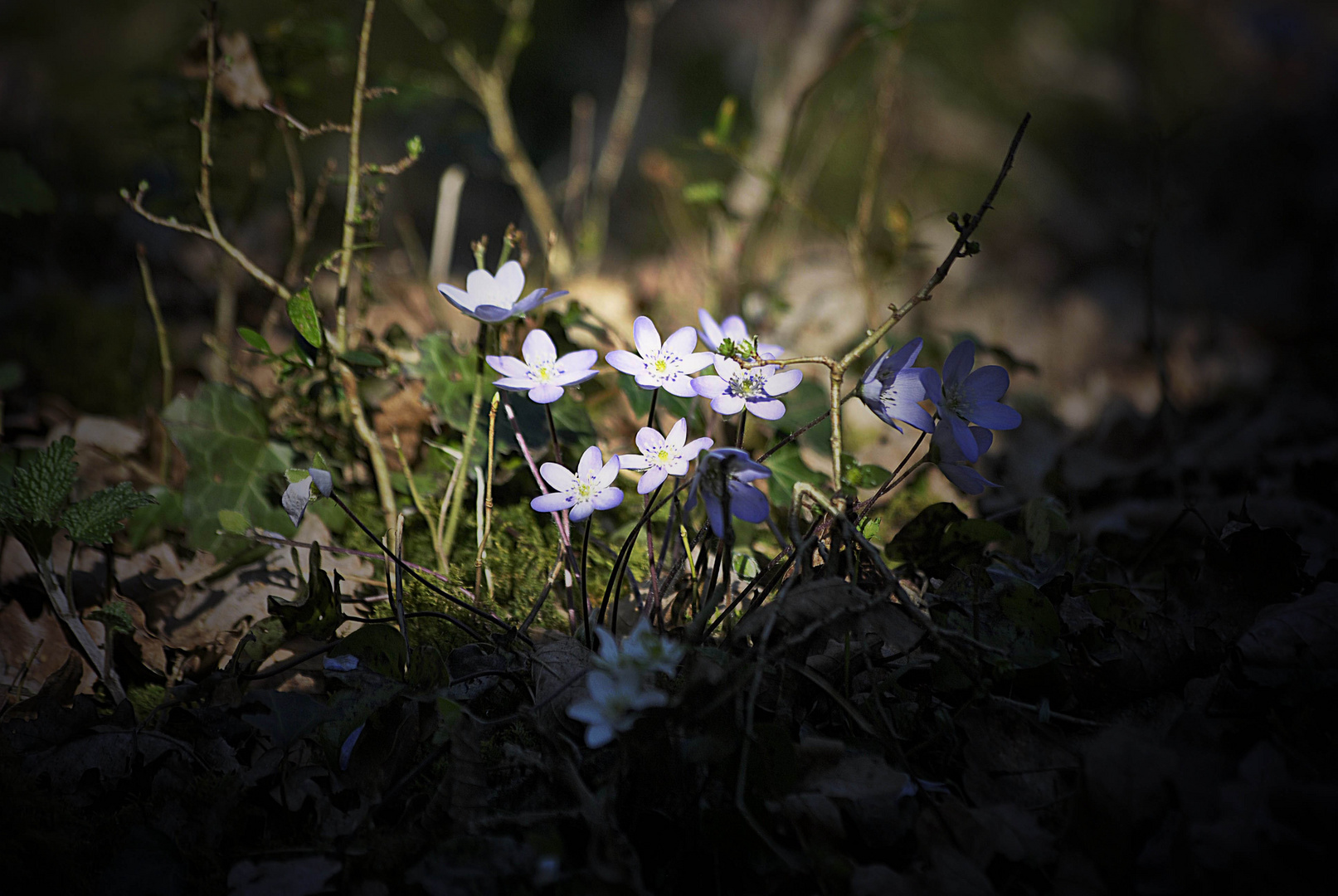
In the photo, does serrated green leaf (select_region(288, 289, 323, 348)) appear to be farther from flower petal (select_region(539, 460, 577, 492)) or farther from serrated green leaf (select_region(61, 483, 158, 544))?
flower petal (select_region(539, 460, 577, 492))

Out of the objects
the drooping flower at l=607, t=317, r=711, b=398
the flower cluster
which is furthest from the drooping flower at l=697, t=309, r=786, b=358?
the flower cluster

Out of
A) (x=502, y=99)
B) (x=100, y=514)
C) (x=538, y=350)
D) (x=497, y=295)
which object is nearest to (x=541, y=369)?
(x=538, y=350)

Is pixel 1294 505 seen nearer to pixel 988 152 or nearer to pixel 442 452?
pixel 442 452

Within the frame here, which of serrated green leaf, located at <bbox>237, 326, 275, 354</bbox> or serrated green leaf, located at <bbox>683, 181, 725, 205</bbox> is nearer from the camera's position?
serrated green leaf, located at <bbox>237, 326, 275, 354</bbox>

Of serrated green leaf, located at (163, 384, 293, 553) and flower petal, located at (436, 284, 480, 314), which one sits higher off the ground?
serrated green leaf, located at (163, 384, 293, 553)

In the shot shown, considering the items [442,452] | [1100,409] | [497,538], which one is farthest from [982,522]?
[1100,409]

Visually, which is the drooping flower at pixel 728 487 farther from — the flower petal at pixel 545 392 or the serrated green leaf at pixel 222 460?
the serrated green leaf at pixel 222 460

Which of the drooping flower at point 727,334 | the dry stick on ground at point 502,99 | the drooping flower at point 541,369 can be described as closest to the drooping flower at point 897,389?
the drooping flower at point 727,334
